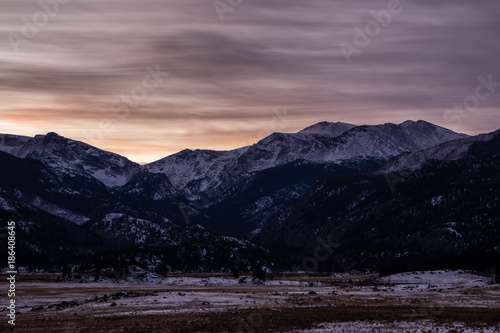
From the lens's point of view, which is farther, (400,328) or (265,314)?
(265,314)

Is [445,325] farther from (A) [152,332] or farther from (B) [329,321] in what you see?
(A) [152,332]

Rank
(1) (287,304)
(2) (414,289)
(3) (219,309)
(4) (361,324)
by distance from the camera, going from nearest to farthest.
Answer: (4) (361,324) → (3) (219,309) → (1) (287,304) → (2) (414,289)

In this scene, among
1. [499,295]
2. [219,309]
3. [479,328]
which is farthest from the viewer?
[499,295]

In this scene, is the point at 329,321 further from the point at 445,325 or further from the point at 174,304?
the point at 174,304

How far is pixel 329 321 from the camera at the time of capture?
3511 inches

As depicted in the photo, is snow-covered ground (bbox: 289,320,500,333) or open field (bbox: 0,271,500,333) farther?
open field (bbox: 0,271,500,333)

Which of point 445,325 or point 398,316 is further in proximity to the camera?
point 398,316

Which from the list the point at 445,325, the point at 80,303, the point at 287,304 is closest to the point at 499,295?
the point at 287,304

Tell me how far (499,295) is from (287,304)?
148 feet

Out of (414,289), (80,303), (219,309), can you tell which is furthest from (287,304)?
(414,289)

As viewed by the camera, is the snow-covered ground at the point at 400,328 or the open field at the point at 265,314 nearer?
the snow-covered ground at the point at 400,328

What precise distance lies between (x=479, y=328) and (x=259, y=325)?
89.3ft

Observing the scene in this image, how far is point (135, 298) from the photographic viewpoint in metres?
132

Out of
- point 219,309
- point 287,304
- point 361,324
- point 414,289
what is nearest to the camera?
point 361,324
